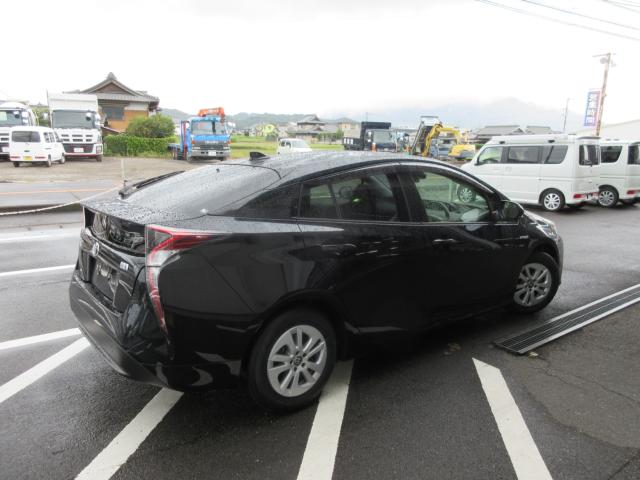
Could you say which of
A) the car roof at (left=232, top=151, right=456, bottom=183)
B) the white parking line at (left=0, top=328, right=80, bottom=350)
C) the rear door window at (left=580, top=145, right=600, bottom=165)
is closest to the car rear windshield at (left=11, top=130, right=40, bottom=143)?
the white parking line at (left=0, top=328, right=80, bottom=350)

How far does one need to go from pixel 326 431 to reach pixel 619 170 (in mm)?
14636

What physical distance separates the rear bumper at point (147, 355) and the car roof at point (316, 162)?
3.88ft

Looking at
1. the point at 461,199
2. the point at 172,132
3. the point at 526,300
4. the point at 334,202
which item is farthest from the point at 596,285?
the point at 172,132

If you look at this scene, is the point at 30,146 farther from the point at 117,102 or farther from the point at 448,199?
the point at 117,102

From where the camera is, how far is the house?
144 ft

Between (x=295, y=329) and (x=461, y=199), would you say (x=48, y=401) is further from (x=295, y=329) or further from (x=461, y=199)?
(x=461, y=199)

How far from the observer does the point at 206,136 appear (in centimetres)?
2789

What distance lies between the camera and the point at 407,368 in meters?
3.64

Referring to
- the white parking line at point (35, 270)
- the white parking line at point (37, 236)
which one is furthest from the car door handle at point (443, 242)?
the white parking line at point (37, 236)

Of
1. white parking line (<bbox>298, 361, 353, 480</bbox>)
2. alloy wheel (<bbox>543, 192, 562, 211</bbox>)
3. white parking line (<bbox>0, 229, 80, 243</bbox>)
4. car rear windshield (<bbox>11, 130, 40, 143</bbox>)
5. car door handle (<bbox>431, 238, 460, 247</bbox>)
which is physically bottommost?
white parking line (<bbox>0, 229, 80, 243</bbox>)

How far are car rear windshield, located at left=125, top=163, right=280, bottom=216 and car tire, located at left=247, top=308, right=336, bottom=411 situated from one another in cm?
78

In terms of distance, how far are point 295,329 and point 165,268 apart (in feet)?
2.82

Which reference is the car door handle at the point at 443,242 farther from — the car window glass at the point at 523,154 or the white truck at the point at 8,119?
the white truck at the point at 8,119

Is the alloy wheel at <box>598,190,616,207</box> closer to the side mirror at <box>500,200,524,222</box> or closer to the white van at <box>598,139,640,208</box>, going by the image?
the white van at <box>598,139,640,208</box>
